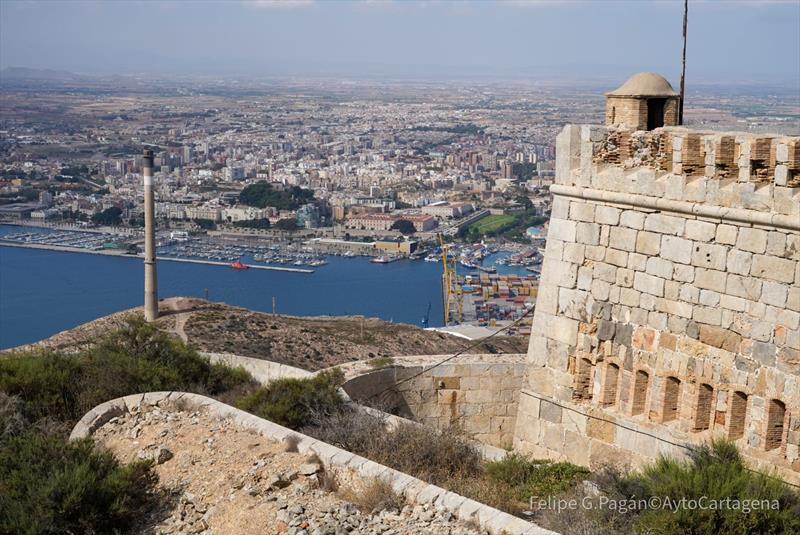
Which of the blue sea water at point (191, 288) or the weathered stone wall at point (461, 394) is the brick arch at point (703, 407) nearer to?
the weathered stone wall at point (461, 394)

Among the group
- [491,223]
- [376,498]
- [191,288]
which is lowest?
[191,288]

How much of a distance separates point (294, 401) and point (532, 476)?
191 centimetres

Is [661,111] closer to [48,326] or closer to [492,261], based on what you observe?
[48,326]

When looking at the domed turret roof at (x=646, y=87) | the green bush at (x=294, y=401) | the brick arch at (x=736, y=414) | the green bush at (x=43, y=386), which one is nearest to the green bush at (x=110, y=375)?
the green bush at (x=43, y=386)

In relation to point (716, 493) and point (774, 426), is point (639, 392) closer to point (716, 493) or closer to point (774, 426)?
point (774, 426)

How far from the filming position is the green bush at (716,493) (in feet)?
15.4

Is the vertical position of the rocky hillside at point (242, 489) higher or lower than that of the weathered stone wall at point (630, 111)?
lower

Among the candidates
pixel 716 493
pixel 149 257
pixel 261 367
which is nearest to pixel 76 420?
pixel 261 367

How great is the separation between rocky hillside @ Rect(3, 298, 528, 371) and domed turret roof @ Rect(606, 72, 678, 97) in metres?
12.2

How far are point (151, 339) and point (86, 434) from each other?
7.47 ft

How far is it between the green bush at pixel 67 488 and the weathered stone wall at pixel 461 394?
2753 millimetres

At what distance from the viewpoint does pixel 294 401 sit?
7598 millimetres

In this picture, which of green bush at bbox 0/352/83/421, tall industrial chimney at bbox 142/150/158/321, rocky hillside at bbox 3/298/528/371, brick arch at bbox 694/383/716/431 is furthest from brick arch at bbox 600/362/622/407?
→ tall industrial chimney at bbox 142/150/158/321

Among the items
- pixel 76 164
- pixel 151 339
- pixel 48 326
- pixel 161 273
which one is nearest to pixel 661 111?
pixel 151 339
